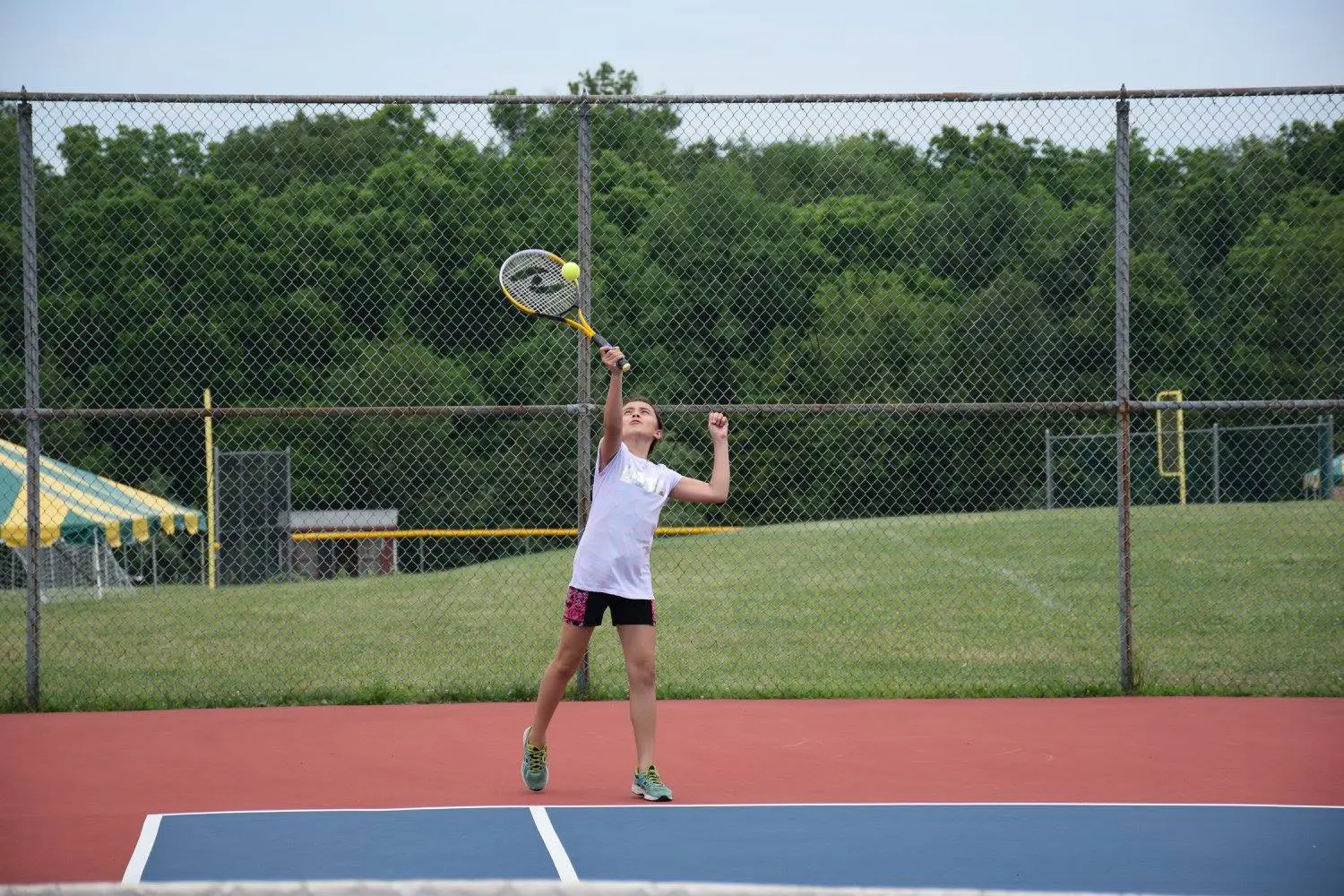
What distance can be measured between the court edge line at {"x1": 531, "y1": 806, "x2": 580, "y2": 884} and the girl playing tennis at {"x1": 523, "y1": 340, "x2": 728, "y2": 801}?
0.48 metres

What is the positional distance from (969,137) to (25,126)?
260 inches

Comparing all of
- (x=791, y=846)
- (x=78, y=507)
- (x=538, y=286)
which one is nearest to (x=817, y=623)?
Answer: (x=538, y=286)

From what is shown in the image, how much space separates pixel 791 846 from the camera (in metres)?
5.59

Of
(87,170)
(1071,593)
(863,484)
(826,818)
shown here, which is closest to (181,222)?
(87,170)

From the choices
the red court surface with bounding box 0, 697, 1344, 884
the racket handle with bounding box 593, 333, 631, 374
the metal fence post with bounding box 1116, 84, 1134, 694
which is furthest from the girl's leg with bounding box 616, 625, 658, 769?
the metal fence post with bounding box 1116, 84, 1134, 694

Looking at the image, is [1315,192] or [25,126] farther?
[1315,192]

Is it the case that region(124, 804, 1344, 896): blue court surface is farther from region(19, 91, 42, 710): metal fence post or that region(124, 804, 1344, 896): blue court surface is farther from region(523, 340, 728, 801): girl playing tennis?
region(19, 91, 42, 710): metal fence post

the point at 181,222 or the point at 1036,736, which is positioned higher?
the point at 181,222

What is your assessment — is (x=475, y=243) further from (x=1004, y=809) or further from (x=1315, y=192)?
(x=1004, y=809)

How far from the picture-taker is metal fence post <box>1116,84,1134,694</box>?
9.06m

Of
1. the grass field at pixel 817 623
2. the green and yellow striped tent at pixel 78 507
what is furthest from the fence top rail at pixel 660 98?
the green and yellow striped tent at pixel 78 507

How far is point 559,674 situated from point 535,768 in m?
0.46

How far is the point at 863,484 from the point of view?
12922 mm

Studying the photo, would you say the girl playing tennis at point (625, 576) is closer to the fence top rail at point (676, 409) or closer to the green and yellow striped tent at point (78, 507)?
the fence top rail at point (676, 409)
